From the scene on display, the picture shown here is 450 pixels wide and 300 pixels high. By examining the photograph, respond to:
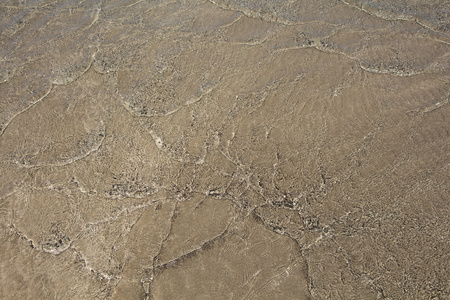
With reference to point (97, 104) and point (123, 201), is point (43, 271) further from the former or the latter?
point (97, 104)

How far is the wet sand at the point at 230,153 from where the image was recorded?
315cm

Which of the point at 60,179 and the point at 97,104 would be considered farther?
the point at 97,104

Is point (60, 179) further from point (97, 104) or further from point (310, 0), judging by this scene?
point (310, 0)

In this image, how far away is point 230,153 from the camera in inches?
150

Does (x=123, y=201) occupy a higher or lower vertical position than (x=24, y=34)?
lower

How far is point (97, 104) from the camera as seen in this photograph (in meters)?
4.38

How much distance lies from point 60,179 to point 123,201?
2.56 ft

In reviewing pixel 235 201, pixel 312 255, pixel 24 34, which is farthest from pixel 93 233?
pixel 24 34

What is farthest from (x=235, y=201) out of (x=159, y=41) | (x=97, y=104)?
(x=159, y=41)

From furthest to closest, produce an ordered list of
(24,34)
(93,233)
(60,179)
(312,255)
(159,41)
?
(24,34)
(159,41)
(60,179)
(93,233)
(312,255)

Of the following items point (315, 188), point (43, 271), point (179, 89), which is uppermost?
point (179, 89)

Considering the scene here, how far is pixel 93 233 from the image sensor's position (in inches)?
134

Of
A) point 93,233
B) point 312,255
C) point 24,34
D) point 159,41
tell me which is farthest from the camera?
point 24,34

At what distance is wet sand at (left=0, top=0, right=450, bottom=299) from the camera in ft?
10.3
